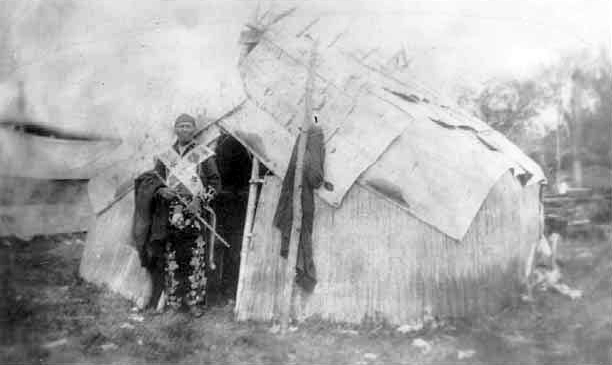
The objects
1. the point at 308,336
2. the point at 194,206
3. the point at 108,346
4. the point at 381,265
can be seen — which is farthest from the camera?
the point at 194,206

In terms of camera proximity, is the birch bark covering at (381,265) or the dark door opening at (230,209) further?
the dark door opening at (230,209)

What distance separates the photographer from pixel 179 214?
4.56 metres

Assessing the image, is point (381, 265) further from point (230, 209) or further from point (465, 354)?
point (230, 209)

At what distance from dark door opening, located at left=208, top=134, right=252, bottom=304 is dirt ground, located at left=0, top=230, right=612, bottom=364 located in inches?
20.8

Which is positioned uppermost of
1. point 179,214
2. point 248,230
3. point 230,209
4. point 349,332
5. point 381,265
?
point 230,209

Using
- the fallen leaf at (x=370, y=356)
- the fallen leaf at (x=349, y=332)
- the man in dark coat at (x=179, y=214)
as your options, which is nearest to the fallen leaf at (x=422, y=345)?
the fallen leaf at (x=370, y=356)

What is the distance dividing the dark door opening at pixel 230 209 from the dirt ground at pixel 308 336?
20.8 inches

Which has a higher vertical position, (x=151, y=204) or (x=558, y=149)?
(x=558, y=149)

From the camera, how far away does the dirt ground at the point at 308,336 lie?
4.02m

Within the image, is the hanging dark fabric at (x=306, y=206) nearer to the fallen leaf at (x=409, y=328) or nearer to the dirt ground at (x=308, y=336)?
the dirt ground at (x=308, y=336)

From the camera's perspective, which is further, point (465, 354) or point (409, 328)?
point (409, 328)

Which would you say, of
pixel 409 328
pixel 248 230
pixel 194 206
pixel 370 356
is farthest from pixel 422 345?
pixel 194 206

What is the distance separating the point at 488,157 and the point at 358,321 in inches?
75.2

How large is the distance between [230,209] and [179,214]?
169cm
